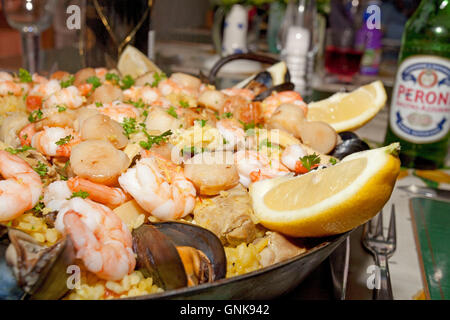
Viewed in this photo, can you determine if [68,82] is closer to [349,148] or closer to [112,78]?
[112,78]

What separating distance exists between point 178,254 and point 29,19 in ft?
6.90

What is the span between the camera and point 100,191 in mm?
869

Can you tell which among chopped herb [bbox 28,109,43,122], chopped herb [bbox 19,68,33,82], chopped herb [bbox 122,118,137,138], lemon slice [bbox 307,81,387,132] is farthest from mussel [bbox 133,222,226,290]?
chopped herb [bbox 19,68,33,82]

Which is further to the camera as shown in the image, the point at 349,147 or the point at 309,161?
the point at 349,147

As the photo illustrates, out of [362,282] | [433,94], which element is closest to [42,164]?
[362,282]

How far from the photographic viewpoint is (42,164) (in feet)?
3.11

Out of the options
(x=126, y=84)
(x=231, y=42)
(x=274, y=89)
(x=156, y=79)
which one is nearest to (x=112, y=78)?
(x=126, y=84)

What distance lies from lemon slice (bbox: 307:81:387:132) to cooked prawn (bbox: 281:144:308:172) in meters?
0.47

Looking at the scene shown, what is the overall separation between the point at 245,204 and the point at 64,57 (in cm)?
264

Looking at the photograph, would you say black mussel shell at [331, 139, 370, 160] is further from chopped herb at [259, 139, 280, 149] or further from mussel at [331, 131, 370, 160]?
chopped herb at [259, 139, 280, 149]

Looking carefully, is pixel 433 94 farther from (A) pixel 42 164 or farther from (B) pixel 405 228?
(A) pixel 42 164

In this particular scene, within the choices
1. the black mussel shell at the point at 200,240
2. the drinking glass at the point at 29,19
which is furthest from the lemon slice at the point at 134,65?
the black mussel shell at the point at 200,240

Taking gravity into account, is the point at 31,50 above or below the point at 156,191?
above
